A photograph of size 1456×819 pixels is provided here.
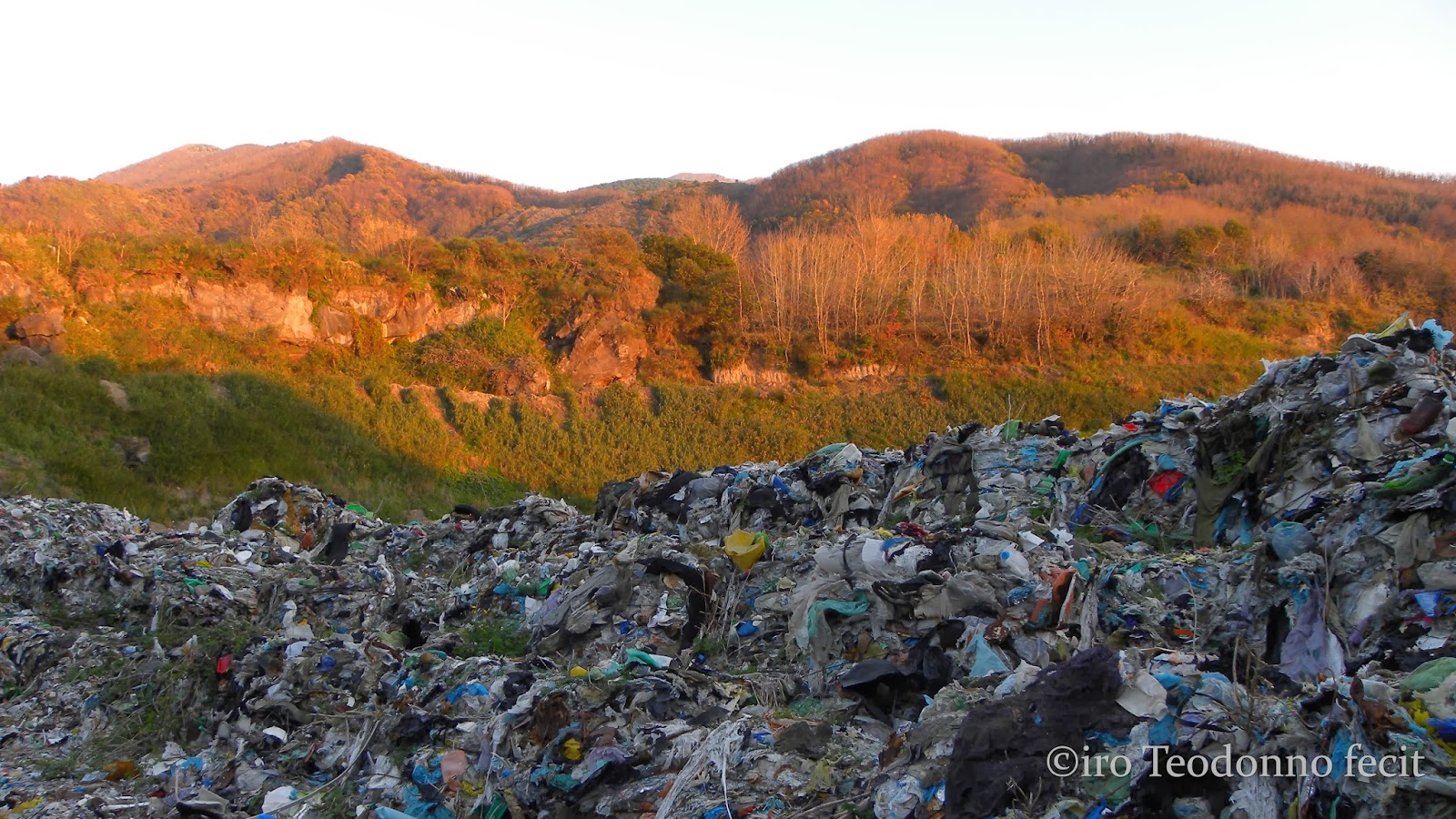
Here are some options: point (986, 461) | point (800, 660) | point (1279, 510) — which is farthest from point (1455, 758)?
point (986, 461)

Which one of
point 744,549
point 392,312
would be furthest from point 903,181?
point 744,549

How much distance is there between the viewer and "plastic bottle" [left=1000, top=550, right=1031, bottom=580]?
4547 millimetres

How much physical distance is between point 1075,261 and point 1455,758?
24.8m

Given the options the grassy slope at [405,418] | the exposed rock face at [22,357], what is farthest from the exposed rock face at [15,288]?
the exposed rock face at [22,357]

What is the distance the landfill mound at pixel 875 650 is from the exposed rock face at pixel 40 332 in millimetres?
10703

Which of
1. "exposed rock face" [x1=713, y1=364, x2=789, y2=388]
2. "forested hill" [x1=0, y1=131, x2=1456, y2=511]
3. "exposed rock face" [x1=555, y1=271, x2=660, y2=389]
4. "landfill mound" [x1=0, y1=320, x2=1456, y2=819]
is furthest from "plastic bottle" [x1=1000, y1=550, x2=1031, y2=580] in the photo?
"exposed rock face" [x1=713, y1=364, x2=789, y2=388]

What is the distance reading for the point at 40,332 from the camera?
16016mm

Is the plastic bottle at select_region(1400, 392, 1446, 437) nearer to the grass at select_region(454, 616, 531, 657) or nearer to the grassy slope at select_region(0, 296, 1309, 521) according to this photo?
the grass at select_region(454, 616, 531, 657)

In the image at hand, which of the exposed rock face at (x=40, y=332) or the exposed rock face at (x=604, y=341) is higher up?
the exposed rock face at (x=40, y=332)

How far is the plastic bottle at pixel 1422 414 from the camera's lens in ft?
16.5

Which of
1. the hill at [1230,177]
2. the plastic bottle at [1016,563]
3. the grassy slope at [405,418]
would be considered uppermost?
the hill at [1230,177]

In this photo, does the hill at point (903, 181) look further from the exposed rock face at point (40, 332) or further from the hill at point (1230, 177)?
the exposed rock face at point (40, 332)

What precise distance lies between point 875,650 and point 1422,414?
11.8ft

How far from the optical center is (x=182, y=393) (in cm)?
1652
